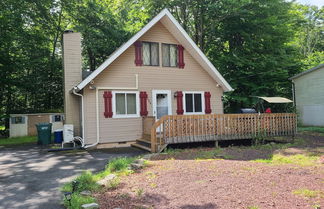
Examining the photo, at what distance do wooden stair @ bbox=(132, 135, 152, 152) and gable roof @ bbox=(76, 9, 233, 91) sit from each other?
3634 mm

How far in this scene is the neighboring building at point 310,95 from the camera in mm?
18156

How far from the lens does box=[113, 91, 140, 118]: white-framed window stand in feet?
36.7

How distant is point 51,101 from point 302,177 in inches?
887

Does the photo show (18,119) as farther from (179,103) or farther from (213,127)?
(213,127)

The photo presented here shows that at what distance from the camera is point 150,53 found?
478 inches

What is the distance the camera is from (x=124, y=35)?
69.1 ft

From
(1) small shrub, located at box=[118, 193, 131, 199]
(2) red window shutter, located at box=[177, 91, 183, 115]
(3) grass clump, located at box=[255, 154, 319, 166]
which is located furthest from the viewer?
(2) red window shutter, located at box=[177, 91, 183, 115]

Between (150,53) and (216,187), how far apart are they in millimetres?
8899

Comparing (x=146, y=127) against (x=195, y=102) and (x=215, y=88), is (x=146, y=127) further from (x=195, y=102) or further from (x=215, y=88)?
Result: (x=215, y=88)

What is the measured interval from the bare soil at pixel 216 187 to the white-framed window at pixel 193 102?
21.1 feet

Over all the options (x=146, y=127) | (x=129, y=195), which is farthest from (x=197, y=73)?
(x=129, y=195)

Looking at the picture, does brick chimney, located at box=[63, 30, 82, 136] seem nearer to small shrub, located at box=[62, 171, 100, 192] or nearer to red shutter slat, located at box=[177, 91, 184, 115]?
red shutter slat, located at box=[177, 91, 184, 115]

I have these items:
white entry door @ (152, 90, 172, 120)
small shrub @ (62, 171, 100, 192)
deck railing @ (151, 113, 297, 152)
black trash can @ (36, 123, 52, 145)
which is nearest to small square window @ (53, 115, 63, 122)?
black trash can @ (36, 123, 52, 145)

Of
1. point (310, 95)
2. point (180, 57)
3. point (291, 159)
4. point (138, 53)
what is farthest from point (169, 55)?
point (310, 95)
